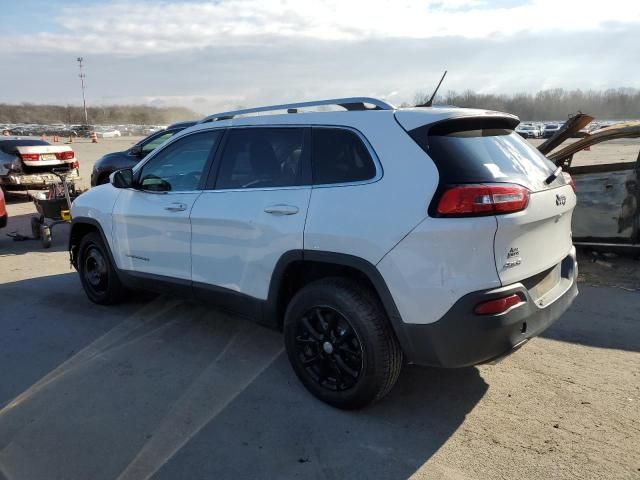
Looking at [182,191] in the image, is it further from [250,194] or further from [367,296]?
[367,296]

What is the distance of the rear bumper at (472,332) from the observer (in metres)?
2.77

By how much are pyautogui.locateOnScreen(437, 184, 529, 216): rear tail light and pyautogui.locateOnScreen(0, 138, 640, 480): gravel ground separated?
4.32 feet

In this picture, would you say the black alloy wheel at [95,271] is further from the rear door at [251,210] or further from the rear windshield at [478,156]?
the rear windshield at [478,156]

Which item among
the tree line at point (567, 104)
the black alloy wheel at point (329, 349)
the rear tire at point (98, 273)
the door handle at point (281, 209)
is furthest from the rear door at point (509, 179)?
the tree line at point (567, 104)

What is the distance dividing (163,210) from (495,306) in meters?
2.77

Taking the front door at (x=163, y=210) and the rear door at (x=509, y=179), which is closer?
the rear door at (x=509, y=179)

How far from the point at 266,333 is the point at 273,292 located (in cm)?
114

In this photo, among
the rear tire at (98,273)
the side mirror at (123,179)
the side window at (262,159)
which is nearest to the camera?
the side window at (262,159)

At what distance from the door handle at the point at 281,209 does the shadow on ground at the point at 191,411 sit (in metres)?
1.20

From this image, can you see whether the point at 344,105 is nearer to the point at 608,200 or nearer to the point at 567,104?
the point at 608,200

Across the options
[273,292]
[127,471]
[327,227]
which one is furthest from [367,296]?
[127,471]

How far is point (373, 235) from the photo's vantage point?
296 centimetres

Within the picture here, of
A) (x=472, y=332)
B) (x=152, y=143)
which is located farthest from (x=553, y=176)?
(x=152, y=143)

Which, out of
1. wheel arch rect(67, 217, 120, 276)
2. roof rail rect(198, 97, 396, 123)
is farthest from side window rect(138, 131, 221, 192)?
wheel arch rect(67, 217, 120, 276)
